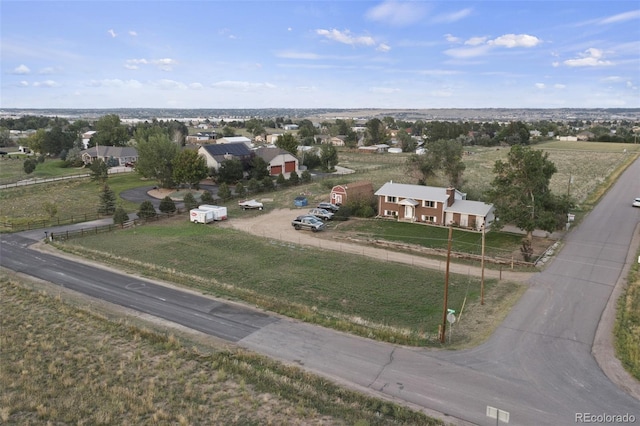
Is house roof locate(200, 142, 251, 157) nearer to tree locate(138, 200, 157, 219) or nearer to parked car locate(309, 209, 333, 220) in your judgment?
tree locate(138, 200, 157, 219)

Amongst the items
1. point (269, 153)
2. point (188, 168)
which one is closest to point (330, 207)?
point (188, 168)

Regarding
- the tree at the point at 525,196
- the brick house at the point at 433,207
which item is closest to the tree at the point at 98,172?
the brick house at the point at 433,207

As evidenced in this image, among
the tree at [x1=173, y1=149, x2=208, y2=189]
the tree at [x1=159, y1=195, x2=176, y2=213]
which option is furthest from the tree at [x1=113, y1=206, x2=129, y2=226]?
the tree at [x1=173, y1=149, x2=208, y2=189]

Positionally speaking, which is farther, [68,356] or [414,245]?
[414,245]

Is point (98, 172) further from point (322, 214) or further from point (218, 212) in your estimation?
point (322, 214)

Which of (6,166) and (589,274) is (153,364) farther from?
(6,166)

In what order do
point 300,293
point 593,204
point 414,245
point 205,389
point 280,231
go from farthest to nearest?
point 593,204, point 280,231, point 414,245, point 300,293, point 205,389

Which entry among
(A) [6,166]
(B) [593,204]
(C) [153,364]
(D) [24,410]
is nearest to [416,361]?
(C) [153,364]

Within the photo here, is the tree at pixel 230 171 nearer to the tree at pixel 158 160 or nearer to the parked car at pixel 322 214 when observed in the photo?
the tree at pixel 158 160
